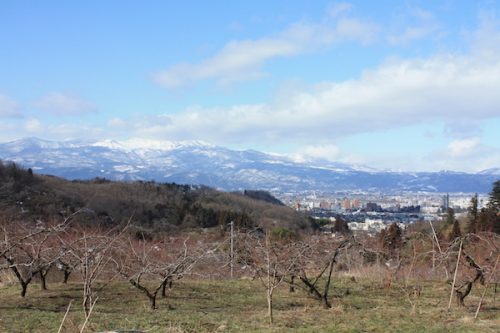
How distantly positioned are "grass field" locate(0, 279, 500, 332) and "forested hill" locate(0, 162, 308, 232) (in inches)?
975

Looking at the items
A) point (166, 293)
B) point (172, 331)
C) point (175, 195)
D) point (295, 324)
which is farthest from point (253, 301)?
point (175, 195)

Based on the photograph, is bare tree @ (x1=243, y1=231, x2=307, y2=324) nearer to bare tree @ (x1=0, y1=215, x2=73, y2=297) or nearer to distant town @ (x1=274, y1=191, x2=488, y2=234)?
bare tree @ (x1=0, y1=215, x2=73, y2=297)

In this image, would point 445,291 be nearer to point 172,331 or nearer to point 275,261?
point 275,261

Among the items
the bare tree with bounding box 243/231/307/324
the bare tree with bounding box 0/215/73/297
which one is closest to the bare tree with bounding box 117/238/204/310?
the bare tree with bounding box 243/231/307/324

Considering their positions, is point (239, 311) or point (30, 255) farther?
point (30, 255)

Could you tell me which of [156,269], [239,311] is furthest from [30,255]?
[239,311]

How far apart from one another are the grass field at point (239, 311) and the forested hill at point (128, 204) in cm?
2477

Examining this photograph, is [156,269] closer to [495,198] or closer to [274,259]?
[274,259]

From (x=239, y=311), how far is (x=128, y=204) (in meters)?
45.5

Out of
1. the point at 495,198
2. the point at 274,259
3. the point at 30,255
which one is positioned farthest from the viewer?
the point at 495,198

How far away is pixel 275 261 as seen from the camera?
12000 mm

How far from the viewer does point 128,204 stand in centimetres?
5644

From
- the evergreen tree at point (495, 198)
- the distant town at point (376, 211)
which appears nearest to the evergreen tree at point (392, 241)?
the distant town at point (376, 211)

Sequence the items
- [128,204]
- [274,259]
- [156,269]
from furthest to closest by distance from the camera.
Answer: [128,204] → [156,269] → [274,259]
